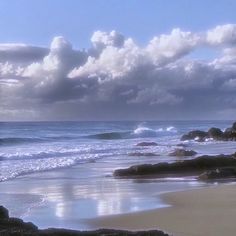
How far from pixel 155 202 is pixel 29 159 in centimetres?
1475

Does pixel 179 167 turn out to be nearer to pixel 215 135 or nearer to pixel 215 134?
pixel 215 135

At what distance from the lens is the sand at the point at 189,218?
31.2 ft

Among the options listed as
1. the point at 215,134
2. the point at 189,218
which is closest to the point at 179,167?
the point at 189,218

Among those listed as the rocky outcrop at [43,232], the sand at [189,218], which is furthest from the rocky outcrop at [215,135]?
the rocky outcrop at [43,232]

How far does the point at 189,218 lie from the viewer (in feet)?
34.6

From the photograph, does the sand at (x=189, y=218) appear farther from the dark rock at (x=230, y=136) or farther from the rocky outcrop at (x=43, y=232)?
the dark rock at (x=230, y=136)

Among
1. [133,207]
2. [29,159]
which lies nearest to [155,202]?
[133,207]

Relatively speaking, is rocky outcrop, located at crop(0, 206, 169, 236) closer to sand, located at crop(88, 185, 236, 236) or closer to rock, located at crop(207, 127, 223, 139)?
sand, located at crop(88, 185, 236, 236)

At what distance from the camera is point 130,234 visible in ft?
25.3

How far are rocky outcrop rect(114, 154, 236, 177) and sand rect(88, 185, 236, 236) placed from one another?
5113mm

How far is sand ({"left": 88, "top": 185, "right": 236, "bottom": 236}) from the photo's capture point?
31.2 ft

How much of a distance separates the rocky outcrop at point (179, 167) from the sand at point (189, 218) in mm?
5113

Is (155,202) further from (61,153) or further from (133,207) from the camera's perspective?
(61,153)

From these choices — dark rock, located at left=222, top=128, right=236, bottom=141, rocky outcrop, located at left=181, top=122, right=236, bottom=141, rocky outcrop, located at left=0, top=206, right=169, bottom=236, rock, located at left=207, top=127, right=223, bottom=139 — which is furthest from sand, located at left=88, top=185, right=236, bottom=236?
rock, located at left=207, top=127, right=223, bottom=139
